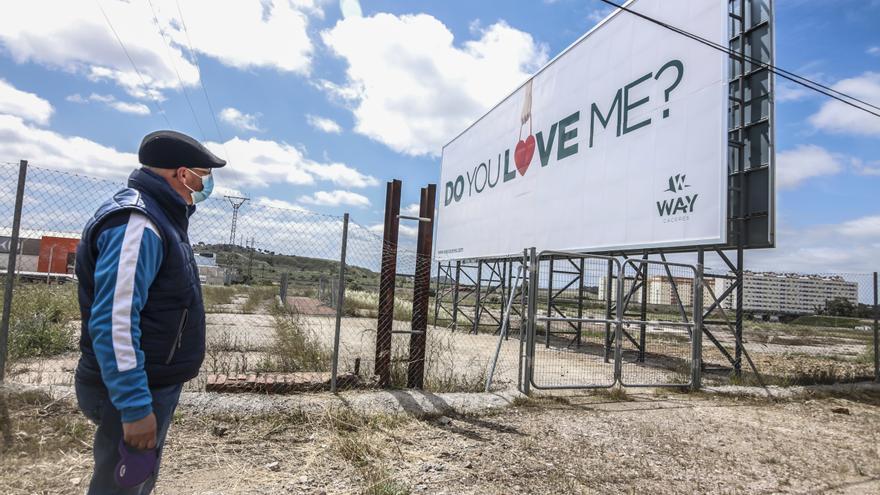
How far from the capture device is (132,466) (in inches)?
67.7

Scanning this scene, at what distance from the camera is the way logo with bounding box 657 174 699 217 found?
878 cm

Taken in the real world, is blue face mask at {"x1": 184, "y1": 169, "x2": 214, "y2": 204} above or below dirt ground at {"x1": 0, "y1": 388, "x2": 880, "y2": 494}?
above

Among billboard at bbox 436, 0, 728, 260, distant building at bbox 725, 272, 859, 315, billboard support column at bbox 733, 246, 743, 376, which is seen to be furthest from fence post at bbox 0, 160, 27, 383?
distant building at bbox 725, 272, 859, 315

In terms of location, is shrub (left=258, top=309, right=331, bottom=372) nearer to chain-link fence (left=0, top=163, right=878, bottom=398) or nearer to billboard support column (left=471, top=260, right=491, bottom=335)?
chain-link fence (left=0, top=163, right=878, bottom=398)

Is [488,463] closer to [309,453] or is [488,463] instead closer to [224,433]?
[309,453]

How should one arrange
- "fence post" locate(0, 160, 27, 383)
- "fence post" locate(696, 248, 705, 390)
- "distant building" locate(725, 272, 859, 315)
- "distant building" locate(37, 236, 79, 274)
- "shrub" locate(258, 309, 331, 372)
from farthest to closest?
"distant building" locate(37, 236, 79, 274) → "distant building" locate(725, 272, 859, 315) → "fence post" locate(696, 248, 705, 390) → "shrub" locate(258, 309, 331, 372) → "fence post" locate(0, 160, 27, 383)

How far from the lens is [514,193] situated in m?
14.9

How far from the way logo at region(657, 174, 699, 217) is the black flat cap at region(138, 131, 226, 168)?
8.52 metres

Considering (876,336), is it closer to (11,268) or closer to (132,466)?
(132,466)

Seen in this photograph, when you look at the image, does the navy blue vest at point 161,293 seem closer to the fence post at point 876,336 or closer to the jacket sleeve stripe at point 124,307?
the jacket sleeve stripe at point 124,307

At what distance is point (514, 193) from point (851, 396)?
9184 mm

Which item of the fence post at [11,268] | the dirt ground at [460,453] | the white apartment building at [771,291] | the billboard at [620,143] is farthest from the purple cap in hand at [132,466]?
the white apartment building at [771,291]

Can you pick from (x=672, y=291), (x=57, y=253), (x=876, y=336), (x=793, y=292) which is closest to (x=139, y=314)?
(x=672, y=291)

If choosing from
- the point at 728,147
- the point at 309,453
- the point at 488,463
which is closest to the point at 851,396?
the point at 728,147
